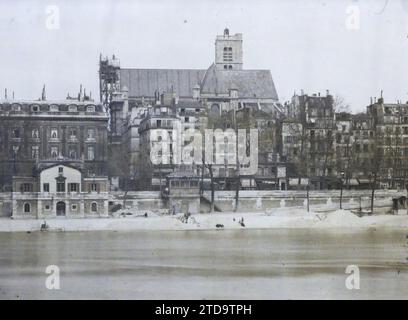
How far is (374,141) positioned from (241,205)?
225 centimetres

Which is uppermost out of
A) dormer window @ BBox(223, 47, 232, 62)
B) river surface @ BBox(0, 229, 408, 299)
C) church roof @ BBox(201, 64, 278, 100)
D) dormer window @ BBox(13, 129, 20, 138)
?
dormer window @ BBox(223, 47, 232, 62)

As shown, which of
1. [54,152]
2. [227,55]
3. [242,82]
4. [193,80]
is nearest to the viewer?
[227,55]

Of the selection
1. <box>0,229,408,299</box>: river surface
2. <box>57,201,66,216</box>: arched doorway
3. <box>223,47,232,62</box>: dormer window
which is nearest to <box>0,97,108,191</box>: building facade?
<box>57,201,66,216</box>: arched doorway

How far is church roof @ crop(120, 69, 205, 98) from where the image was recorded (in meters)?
11.1

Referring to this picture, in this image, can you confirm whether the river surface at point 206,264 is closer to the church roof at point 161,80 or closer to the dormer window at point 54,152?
the dormer window at point 54,152

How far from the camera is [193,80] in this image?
37.9 feet

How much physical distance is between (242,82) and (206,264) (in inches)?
135

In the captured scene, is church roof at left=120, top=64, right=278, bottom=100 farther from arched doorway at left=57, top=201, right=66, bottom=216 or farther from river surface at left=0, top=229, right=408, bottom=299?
river surface at left=0, top=229, right=408, bottom=299

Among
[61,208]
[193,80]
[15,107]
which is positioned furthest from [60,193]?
[193,80]

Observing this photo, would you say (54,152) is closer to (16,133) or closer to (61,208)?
(16,133)

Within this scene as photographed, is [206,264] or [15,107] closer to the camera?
[206,264]

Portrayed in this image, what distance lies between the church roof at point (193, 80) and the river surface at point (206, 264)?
79.9 inches

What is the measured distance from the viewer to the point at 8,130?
1152 cm

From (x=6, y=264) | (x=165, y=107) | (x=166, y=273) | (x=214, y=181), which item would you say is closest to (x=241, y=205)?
(x=214, y=181)
